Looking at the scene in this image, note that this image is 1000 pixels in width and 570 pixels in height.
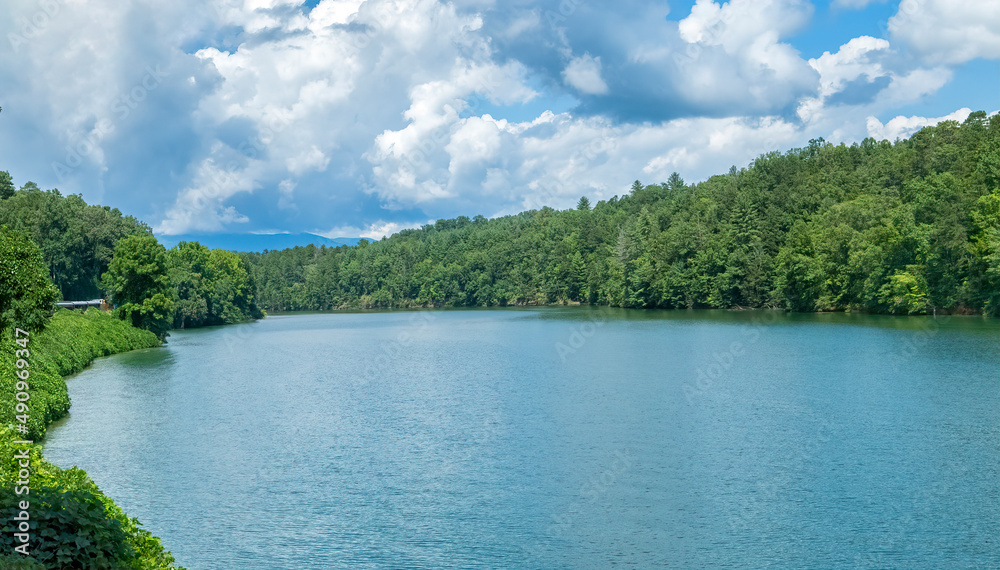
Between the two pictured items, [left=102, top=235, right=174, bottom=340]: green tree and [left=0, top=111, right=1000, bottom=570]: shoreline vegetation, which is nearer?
[left=0, top=111, right=1000, bottom=570]: shoreline vegetation

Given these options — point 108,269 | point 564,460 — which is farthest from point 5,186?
point 564,460

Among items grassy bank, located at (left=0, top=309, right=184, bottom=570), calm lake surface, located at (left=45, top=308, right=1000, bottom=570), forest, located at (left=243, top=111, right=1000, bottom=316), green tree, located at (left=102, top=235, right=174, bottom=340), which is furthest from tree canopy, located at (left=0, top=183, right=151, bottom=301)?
forest, located at (left=243, top=111, right=1000, bottom=316)

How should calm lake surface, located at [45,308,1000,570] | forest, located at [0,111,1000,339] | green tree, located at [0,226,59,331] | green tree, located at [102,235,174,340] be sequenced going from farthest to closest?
1. forest, located at [0,111,1000,339]
2. green tree, located at [102,235,174,340]
3. green tree, located at [0,226,59,331]
4. calm lake surface, located at [45,308,1000,570]

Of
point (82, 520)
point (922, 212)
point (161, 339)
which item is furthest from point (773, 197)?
point (82, 520)

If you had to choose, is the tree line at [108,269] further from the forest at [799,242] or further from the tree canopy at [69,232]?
the forest at [799,242]

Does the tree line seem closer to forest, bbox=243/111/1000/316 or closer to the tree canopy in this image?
the tree canopy

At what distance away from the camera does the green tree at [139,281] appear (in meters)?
68.8

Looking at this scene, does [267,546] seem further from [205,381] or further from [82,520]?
[205,381]

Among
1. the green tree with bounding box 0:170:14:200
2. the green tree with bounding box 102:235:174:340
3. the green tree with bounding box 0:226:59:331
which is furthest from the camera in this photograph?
the green tree with bounding box 0:170:14:200

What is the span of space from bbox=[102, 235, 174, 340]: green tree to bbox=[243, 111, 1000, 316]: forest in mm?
70679

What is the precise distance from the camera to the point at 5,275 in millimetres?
27734

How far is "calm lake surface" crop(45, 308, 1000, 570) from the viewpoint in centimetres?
1756

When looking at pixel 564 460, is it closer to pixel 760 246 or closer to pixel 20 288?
pixel 20 288

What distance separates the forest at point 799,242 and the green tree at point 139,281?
7068 cm
